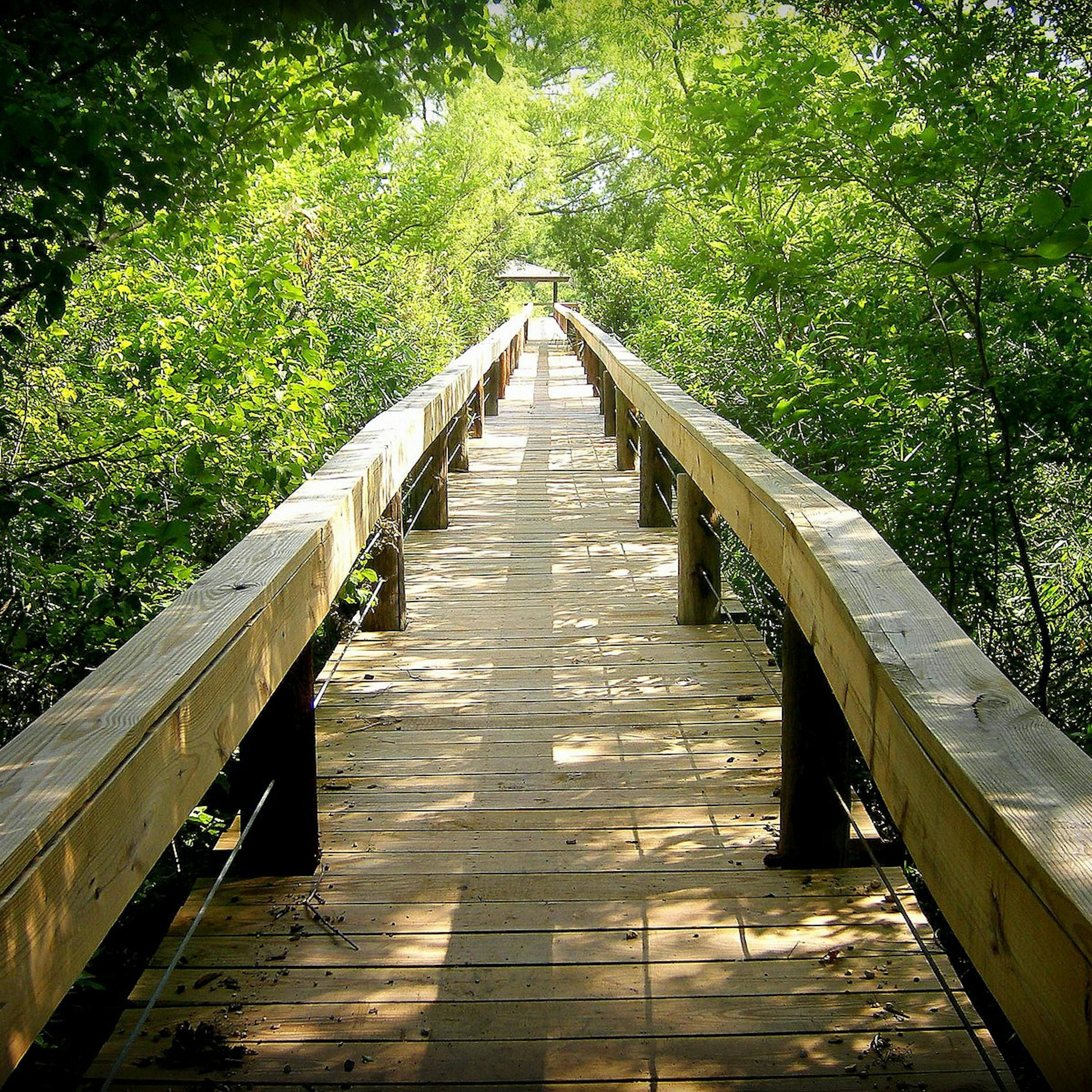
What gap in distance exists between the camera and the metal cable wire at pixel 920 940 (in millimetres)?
1812

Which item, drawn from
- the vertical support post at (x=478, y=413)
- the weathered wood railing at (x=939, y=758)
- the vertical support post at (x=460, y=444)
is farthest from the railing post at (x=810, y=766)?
the vertical support post at (x=478, y=413)

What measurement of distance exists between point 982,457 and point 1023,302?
0.61 metres

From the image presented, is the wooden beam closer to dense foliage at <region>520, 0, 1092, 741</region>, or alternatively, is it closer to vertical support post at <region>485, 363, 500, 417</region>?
dense foliage at <region>520, 0, 1092, 741</region>

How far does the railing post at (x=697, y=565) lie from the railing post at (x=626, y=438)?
360cm

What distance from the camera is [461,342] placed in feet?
49.5

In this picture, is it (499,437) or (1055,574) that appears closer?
(1055,574)

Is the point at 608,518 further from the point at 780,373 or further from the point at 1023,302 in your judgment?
the point at 1023,302

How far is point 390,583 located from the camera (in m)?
4.23

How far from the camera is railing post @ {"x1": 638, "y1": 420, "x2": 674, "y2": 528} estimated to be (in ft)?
19.2

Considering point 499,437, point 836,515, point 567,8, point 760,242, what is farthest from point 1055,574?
point 567,8

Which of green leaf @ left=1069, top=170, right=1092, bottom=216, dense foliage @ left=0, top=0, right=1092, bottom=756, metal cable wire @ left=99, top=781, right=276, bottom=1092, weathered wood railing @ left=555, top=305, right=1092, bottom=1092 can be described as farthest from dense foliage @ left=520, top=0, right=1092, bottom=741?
metal cable wire @ left=99, top=781, right=276, bottom=1092

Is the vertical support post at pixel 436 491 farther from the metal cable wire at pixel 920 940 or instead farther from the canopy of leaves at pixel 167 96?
the metal cable wire at pixel 920 940

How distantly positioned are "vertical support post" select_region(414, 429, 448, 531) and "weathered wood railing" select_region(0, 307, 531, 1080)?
2.99 meters

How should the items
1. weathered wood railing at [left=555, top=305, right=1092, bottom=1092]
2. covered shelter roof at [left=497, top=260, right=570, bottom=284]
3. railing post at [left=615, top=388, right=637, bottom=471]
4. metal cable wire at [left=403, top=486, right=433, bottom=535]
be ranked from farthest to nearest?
covered shelter roof at [left=497, top=260, right=570, bottom=284]
railing post at [left=615, top=388, right=637, bottom=471]
metal cable wire at [left=403, top=486, right=433, bottom=535]
weathered wood railing at [left=555, top=305, right=1092, bottom=1092]
